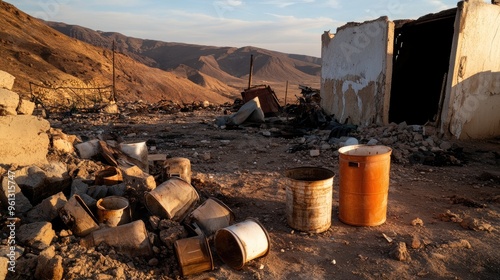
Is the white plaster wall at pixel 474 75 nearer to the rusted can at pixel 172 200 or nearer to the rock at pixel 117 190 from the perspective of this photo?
the rusted can at pixel 172 200

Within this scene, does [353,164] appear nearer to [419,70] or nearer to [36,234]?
[36,234]

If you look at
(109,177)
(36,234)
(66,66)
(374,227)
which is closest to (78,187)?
(109,177)

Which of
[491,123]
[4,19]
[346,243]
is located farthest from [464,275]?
[4,19]

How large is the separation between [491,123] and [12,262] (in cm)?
982

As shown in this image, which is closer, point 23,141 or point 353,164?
point 353,164

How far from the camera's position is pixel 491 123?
28.8 ft

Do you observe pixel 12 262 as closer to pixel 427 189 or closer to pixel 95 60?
pixel 427 189

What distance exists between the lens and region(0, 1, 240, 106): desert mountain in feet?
→ 66.9

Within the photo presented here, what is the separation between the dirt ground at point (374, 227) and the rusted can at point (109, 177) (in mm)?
1104

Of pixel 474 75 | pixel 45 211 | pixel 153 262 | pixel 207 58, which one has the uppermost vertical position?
pixel 207 58

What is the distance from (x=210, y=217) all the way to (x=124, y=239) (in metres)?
0.91

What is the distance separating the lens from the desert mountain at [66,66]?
66.9 ft

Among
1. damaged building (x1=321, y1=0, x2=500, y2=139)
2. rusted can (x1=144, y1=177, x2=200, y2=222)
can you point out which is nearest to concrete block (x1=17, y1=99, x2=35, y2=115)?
rusted can (x1=144, y1=177, x2=200, y2=222)

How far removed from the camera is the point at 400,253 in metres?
3.50
